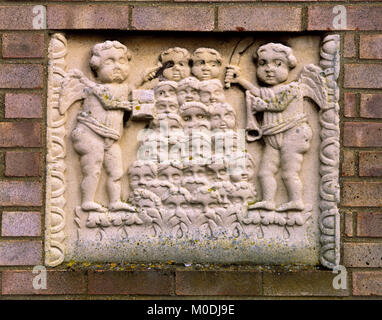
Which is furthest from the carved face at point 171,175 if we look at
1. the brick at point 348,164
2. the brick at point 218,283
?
the brick at point 348,164

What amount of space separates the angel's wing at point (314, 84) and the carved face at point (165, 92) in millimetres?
763

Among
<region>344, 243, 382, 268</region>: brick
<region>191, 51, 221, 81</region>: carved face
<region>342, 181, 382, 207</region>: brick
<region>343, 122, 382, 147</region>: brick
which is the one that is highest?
<region>191, 51, 221, 81</region>: carved face

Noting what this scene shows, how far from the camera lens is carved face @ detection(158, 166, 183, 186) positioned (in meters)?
3.01

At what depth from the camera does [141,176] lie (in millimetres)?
3006

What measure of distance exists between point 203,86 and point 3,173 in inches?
49.9

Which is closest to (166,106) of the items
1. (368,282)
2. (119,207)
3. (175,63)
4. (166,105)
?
(166,105)

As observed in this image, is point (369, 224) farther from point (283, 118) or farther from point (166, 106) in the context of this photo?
point (166, 106)

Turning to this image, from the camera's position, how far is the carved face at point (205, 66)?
3.03 meters

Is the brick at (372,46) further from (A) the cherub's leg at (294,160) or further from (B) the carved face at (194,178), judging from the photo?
(B) the carved face at (194,178)

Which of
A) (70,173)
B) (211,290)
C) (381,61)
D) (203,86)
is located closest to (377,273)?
(211,290)

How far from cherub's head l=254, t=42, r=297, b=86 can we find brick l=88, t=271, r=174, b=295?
1292 mm

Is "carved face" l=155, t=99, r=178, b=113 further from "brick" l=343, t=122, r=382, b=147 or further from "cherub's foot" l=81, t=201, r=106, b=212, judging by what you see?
"brick" l=343, t=122, r=382, b=147

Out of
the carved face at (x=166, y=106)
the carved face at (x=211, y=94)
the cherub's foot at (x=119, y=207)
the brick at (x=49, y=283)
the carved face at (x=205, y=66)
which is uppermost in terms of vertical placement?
the carved face at (x=205, y=66)

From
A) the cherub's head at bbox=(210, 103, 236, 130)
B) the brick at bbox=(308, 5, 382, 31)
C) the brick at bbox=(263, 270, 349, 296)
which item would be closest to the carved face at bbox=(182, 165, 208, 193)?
the cherub's head at bbox=(210, 103, 236, 130)
